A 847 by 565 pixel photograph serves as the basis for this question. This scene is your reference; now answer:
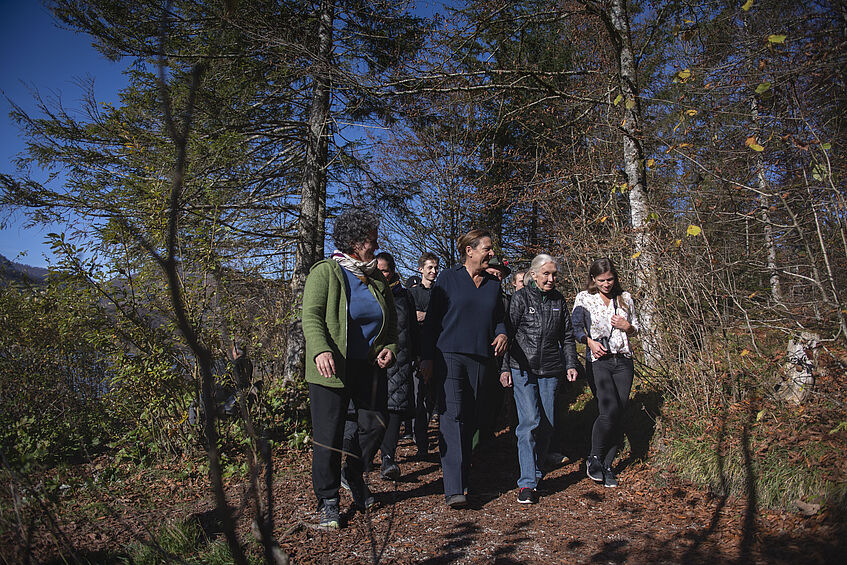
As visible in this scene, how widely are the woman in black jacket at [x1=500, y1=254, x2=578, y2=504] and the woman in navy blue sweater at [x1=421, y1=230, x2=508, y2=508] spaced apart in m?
0.35

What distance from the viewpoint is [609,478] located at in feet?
15.8

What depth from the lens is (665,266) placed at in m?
5.12

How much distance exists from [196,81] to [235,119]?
8.30m

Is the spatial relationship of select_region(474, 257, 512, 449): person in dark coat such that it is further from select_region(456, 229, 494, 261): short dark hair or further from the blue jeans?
select_region(456, 229, 494, 261): short dark hair

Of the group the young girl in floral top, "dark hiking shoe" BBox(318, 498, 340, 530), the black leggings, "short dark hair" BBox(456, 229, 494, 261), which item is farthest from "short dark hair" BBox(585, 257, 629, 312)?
"dark hiking shoe" BBox(318, 498, 340, 530)

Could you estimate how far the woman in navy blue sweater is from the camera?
14.1ft

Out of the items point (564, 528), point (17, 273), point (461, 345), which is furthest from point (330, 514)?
point (17, 273)

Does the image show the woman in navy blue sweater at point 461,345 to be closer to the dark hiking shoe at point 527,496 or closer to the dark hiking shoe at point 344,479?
the dark hiking shoe at point 527,496

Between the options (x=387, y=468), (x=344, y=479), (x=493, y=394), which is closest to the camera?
(x=344, y=479)

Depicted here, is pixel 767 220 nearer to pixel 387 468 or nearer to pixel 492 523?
pixel 492 523

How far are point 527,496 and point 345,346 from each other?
2031 mm

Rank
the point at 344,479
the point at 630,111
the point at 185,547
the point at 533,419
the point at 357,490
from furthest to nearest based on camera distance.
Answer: the point at 630,111 < the point at 533,419 < the point at 344,479 < the point at 357,490 < the point at 185,547

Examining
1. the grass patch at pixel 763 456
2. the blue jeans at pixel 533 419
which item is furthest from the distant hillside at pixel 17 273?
the grass patch at pixel 763 456

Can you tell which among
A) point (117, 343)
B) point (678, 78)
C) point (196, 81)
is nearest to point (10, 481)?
point (196, 81)
